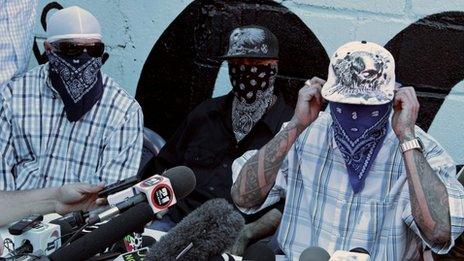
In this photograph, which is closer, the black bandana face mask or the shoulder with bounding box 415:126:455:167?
the shoulder with bounding box 415:126:455:167

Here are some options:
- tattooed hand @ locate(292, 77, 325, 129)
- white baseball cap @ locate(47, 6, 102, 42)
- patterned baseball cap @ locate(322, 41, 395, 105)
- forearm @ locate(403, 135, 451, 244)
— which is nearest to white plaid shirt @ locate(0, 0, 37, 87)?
white baseball cap @ locate(47, 6, 102, 42)

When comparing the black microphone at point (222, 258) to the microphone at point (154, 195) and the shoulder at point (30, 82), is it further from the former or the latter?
the shoulder at point (30, 82)

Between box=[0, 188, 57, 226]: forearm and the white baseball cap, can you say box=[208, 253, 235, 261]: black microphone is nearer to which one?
box=[0, 188, 57, 226]: forearm

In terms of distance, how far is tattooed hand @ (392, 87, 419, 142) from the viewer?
2586mm

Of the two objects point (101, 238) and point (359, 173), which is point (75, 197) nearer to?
point (359, 173)

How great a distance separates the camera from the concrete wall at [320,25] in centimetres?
360

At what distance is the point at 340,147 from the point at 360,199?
7.5 inches

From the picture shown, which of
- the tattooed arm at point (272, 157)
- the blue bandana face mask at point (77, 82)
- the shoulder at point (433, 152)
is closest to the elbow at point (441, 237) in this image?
the shoulder at point (433, 152)

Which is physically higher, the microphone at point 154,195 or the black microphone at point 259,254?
the microphone at point 154,195

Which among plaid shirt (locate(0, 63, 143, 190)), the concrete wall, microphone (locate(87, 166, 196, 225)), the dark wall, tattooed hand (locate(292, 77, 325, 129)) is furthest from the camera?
the dark wall

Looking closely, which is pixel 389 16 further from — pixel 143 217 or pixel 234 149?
pixel 143 217

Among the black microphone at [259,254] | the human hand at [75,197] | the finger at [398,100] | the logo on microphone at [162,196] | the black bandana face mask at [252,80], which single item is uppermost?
the logo on microphone at [162,196]

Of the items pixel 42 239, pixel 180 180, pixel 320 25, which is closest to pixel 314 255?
pixel 180 180

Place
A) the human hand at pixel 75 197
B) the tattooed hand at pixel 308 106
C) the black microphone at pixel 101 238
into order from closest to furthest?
the black microphone at pixel 101 238 → the tattooed hand at pixel 308 106 → the human hand at pixel 75 197
